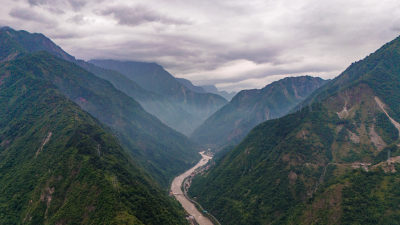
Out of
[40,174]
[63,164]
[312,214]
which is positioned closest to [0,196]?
[40,174]

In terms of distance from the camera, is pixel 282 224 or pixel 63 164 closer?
pixel 63 164

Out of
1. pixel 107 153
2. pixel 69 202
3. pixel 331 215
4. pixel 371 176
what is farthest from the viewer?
pixel 107 153

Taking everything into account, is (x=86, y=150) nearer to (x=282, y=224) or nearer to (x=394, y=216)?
(x=282, y=224)

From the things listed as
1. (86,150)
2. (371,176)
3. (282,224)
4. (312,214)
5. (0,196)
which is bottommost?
(282,224)

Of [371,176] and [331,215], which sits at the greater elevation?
[371,176]

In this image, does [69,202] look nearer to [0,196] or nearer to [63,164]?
[63,164]

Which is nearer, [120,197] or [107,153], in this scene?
[120,197]

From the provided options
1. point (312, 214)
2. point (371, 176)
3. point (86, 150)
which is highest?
point (86, 150)

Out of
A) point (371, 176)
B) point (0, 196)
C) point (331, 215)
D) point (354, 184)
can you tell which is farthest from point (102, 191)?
point (371, 176)

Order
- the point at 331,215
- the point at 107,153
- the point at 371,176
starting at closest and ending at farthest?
1. the point at 331,215
2. the point at 371,176
3. the point at 107,153
